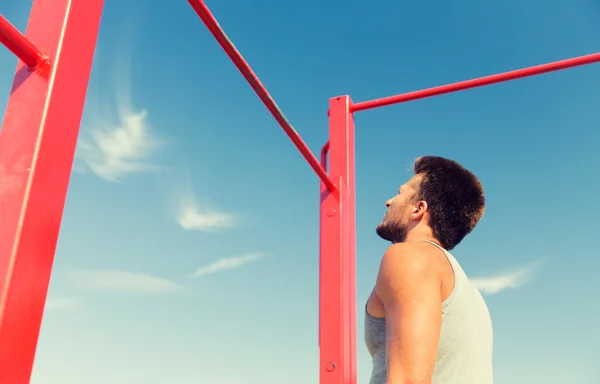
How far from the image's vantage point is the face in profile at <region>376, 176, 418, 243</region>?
1995mm

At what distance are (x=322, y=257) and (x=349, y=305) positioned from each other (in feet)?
0.73

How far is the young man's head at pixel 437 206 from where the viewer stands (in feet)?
6.41

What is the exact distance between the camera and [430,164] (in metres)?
2.14

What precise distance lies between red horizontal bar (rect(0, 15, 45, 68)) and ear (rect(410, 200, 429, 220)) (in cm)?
139

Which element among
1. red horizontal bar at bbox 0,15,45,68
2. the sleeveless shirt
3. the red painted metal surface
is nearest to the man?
the sleeveless shirt

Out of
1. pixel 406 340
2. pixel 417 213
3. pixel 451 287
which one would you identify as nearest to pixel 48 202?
pixel 406 340

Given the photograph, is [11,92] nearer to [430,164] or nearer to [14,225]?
[14,225]

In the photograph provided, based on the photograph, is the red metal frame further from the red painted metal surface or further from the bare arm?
the bare arm

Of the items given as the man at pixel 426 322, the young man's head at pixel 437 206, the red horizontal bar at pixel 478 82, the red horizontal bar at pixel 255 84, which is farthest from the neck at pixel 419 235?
the red horizontal bar at pixel 478 82

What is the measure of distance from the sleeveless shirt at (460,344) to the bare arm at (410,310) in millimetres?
90

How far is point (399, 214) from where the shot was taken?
6.61 ft

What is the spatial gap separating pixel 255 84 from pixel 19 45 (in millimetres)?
993

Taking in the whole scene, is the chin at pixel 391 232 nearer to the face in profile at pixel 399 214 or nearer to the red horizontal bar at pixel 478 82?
the face in profile at pixel 399 214

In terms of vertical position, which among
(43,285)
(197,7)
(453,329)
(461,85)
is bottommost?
(43,285)
